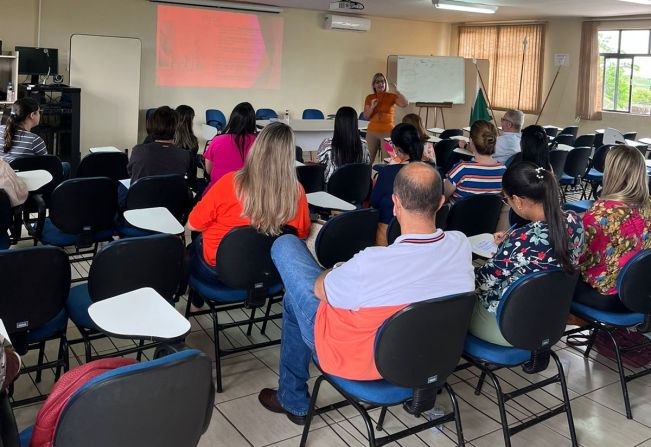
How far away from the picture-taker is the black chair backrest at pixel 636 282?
284cm

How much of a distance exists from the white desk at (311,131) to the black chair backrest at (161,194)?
4.46 metres

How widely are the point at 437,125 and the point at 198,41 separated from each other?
495 cm

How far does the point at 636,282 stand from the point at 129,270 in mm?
2201

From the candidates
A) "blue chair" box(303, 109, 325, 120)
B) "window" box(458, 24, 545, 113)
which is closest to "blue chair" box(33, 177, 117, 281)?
"blue chair" box(303, 109, 325, 120)

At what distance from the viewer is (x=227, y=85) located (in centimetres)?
1062

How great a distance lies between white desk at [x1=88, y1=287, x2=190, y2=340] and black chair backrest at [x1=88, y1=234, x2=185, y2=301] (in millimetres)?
431

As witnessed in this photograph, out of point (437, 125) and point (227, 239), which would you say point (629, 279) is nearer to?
point (227, 239)

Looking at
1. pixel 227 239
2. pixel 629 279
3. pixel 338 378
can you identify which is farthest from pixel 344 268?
pixel 629 279

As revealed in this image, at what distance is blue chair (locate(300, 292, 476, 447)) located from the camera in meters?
2.04

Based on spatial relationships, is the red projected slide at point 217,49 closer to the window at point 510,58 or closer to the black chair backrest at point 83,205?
the window at point 510,58

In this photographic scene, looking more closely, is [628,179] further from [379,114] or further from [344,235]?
[379,114]

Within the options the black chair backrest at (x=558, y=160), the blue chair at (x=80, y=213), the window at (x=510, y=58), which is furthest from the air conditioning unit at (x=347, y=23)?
the blue chair at (x=80, y=213)

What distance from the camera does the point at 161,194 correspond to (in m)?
4.03

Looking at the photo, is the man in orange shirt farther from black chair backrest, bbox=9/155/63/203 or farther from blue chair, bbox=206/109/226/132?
blue chair, bbox=206/109/226/132
